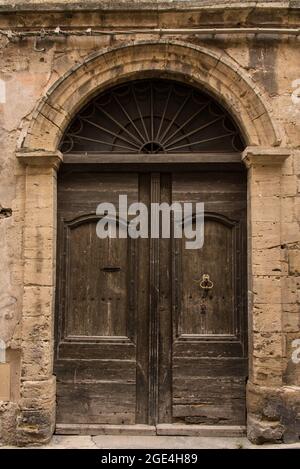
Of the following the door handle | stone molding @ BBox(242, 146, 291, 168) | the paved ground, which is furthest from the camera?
the door handle

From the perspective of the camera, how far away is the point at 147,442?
14.9 feet

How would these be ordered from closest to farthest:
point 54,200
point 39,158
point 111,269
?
point 39,158, point 54,200, point 111,269

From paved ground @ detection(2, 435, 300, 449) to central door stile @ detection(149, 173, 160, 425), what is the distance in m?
0.25

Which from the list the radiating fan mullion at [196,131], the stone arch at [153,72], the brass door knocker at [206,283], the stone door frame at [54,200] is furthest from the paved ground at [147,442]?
the radiating fan mullion at [196,131]

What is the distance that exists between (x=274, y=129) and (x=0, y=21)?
9.52 feet

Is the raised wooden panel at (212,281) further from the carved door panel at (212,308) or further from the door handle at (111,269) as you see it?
the door handle at (111,269)

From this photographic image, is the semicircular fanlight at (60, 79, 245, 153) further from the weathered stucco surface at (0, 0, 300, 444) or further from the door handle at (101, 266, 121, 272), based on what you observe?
the door handle at (101, 266, 121, 272)

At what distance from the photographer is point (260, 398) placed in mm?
4480

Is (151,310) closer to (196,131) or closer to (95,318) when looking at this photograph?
(95,318)

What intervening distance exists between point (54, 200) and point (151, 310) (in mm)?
1457

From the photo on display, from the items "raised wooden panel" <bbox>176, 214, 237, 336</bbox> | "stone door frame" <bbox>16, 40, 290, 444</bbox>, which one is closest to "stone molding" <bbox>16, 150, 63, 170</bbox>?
"stone door frame" <bbox>16, 40, 290, 444</bbox>

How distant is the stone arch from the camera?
4.66m

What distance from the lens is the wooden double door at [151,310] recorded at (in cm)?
477

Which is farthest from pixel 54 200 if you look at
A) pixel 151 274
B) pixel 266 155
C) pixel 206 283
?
pixel 266 155
